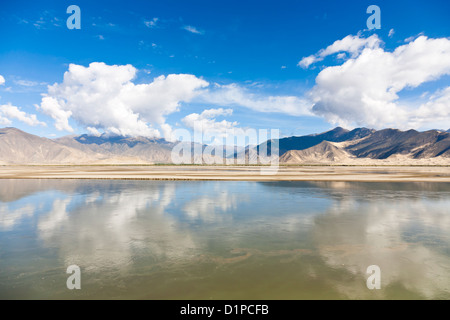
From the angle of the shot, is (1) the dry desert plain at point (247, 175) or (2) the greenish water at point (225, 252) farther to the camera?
(1) the dry desert plain at point (247, 175)

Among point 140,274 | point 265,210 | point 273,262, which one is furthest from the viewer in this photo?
point 265,210

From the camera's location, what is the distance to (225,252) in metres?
13.6

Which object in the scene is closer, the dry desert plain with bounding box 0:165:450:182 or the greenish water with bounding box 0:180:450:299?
the greenish water with bounding box 0:180:450:299

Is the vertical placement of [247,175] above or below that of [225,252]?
above

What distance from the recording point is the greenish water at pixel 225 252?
9852 millimetres

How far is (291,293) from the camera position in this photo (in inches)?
375

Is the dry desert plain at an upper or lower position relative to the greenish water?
upper

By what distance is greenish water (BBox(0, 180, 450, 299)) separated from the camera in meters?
9.85

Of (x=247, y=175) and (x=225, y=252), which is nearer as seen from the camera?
(x=225, y=252)

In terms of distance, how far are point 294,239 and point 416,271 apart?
6122 mm
